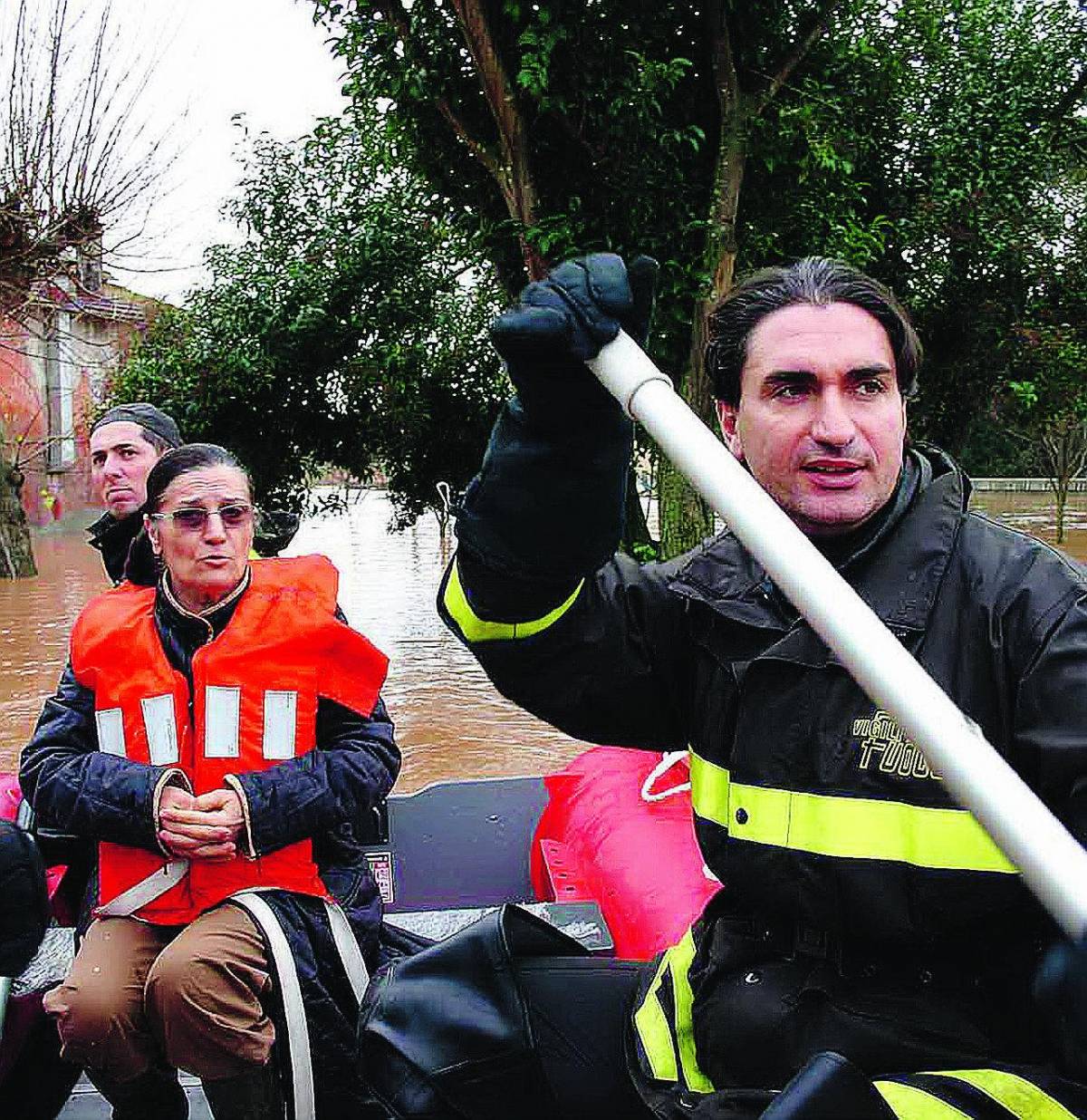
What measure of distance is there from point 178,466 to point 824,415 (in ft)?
5.28

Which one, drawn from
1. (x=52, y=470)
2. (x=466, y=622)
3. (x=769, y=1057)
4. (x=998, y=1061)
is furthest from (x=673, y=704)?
(x=52, y=470)

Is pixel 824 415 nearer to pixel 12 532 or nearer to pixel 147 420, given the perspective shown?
pixel 147 420

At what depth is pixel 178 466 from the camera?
2615 mm

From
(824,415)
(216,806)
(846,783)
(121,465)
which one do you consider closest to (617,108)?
(121,465)

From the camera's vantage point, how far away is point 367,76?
7965mm

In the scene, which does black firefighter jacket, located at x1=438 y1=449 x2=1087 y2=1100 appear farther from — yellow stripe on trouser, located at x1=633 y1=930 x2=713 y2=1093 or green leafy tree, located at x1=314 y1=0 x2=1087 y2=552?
green leafy tree, located at x1=314 y1=0 x2=1087 y2=552

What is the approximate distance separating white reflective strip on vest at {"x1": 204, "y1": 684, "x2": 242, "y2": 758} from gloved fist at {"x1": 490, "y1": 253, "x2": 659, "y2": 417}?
3.96ft

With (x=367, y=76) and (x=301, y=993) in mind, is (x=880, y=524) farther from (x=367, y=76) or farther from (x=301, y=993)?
(x=367, y=76)

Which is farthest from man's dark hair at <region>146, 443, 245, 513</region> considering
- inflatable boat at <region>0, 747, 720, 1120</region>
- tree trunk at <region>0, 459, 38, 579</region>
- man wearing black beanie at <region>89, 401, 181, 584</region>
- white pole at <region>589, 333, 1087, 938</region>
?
tree trunk at <region>0, 459, 38, 579</region>

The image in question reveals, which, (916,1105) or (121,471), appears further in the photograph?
(121,471)

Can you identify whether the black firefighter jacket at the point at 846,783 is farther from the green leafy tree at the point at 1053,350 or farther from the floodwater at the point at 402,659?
the green leafy tree at the point at 1053,350

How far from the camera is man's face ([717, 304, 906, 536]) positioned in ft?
4.69

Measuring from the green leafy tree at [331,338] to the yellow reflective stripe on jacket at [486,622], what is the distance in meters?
8.79

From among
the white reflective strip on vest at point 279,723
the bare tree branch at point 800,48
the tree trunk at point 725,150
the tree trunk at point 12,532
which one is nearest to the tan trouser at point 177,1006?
the white reflective strip on vest at point 279,723
